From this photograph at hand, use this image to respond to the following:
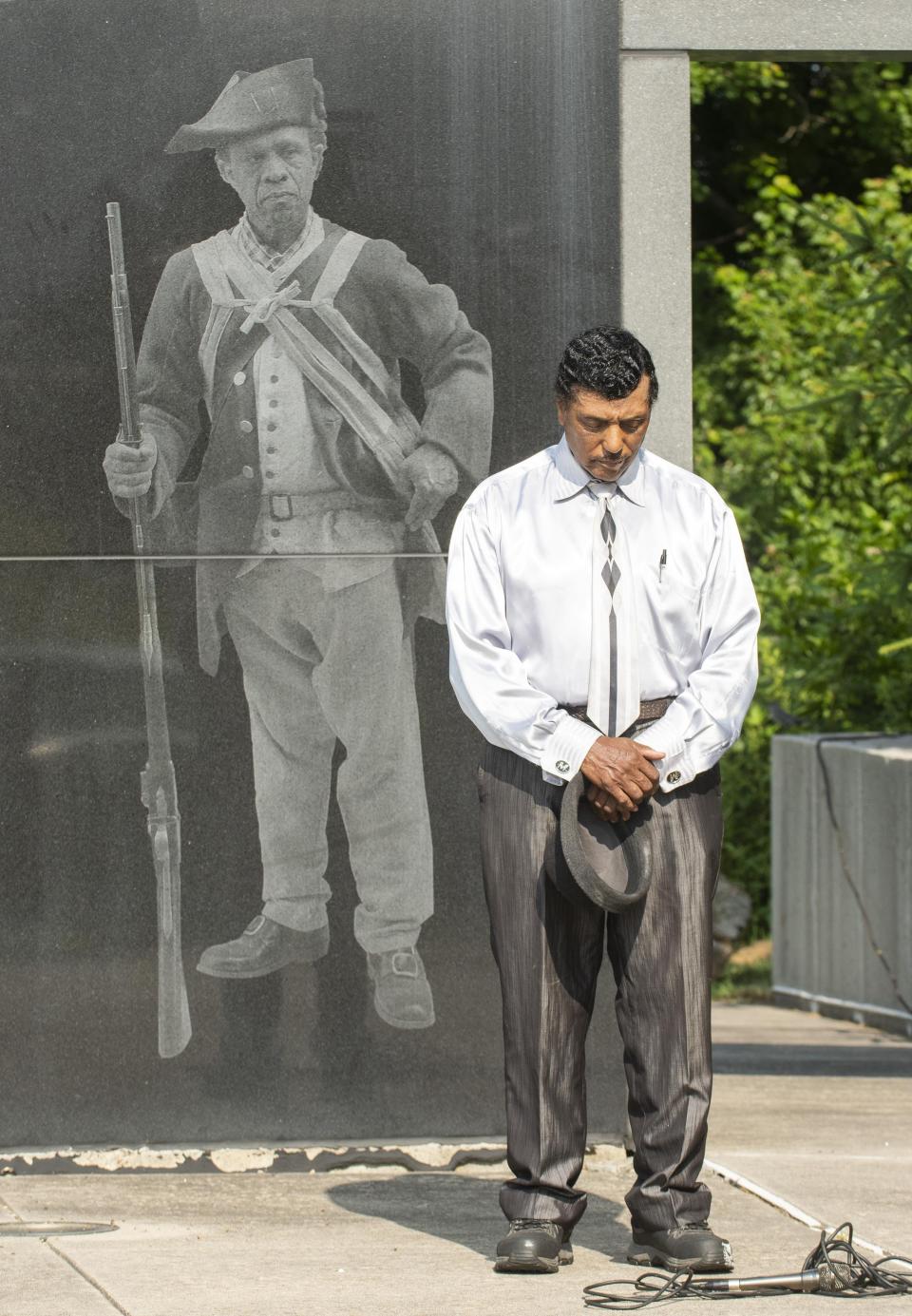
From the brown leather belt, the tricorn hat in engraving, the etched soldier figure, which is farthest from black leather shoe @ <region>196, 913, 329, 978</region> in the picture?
the tricorn hat in engraving

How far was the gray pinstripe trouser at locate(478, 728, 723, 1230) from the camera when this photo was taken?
4.61 metres

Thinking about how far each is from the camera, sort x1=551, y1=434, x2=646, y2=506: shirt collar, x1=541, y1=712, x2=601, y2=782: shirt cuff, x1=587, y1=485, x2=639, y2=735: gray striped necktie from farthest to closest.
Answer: x1=551, y1=434, x2=646, y2=506: shirt collar < x1=587, y1=485, x2=639, y2=735: gray striped necktie < x1=541, y1=712, x2=601, y2=782: shirt cuff

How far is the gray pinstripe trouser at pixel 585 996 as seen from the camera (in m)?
4.61

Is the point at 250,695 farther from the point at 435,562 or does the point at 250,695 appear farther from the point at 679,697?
the point at 679,697

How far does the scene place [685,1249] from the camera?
14.9 ft

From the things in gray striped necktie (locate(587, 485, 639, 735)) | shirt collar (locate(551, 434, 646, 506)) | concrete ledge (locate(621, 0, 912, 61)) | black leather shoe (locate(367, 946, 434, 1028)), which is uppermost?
concrete ledge (locate(621, 0, 912, 61))

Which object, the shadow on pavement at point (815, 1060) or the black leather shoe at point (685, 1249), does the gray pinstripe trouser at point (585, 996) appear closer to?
the black leather shoe at point (685, 1249)

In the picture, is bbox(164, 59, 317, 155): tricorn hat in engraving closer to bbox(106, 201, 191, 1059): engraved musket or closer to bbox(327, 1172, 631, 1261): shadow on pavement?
bbox(106, 201, 191, 1059): engraved musket

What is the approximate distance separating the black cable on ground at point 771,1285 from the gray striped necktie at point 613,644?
1.14m

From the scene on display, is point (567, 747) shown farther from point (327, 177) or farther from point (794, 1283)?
point (327, 177)

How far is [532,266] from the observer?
19.3 feet

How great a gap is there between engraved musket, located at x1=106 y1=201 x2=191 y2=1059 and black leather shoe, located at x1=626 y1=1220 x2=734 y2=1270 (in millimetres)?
1649

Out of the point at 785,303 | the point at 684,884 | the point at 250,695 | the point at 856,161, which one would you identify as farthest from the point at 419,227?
Answer: the point at 856,161

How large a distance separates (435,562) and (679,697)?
4.60 feet
